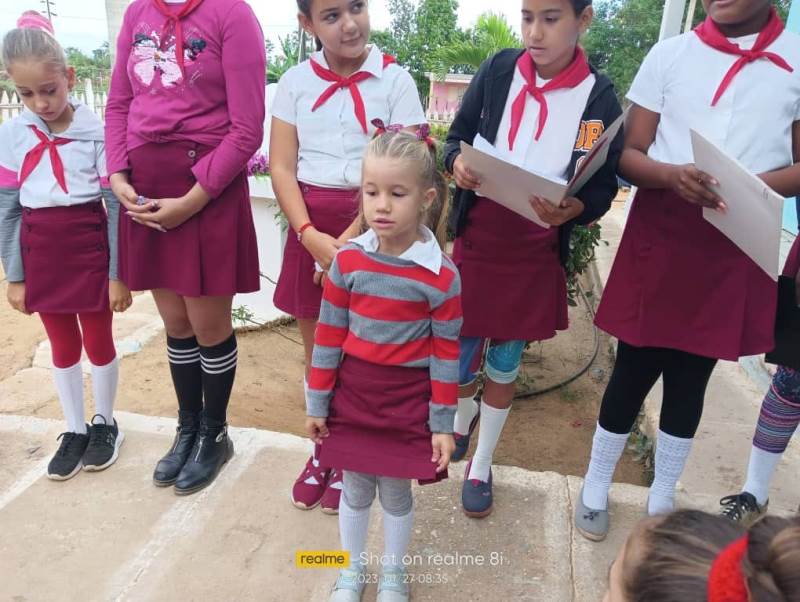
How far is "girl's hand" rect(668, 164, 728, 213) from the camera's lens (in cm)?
168

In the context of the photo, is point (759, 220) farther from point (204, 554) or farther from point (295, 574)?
point (204, 554)

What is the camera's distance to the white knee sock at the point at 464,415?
8.46 ft

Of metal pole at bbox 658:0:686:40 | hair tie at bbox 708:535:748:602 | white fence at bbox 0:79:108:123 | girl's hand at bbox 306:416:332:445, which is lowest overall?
white fence at bbox 0:79:108:123

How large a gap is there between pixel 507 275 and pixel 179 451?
4.84 ft

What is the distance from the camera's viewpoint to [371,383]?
1725mm

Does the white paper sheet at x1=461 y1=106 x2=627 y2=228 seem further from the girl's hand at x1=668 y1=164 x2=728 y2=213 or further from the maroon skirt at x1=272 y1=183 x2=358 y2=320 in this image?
the maroon skirt at x1=272 y1=183 x2=358 y2=320

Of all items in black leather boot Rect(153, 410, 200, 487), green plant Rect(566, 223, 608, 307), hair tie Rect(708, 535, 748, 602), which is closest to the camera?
hair tie Rect(708, 535, 748, 602)

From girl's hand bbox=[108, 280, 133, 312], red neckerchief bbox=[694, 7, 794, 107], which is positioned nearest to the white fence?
girl's hand bbox=[108, 280, 133, 312]

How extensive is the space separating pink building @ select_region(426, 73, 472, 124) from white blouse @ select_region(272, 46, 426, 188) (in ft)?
48.0

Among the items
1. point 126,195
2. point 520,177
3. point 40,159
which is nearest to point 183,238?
point 126,195

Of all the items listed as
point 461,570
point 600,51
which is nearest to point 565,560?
point 461,570

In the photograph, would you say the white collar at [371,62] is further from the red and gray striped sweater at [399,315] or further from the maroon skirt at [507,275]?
the red and gray striped sweater at [399,315]

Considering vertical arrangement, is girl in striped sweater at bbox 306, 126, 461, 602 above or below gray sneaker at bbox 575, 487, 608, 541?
above

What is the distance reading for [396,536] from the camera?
1.88 m
